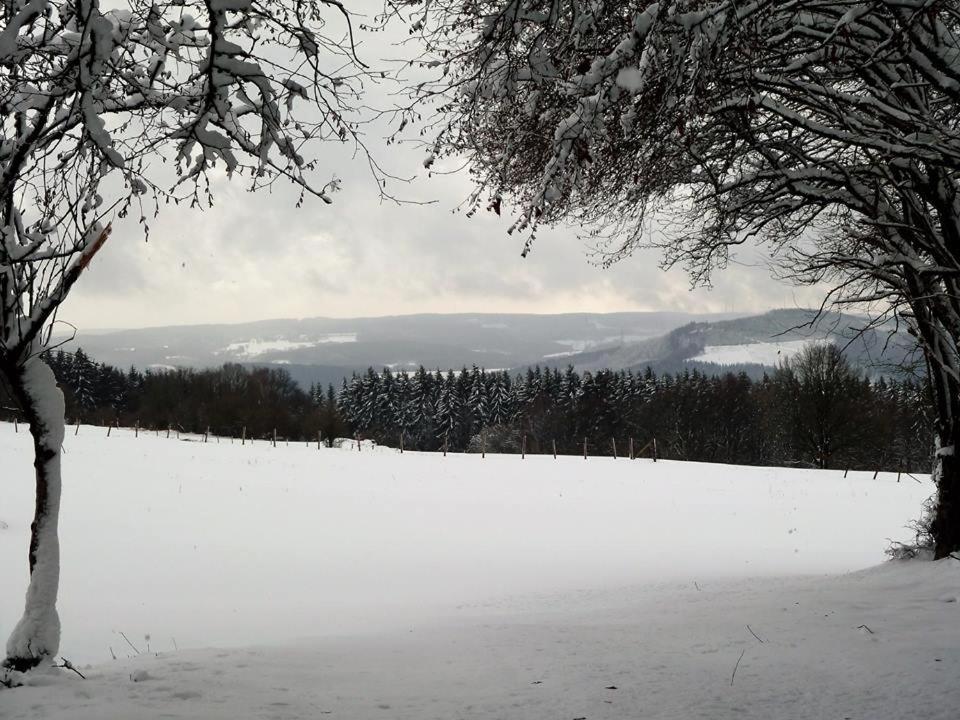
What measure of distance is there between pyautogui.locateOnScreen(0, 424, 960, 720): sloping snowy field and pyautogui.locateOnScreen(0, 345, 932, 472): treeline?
1807 cm

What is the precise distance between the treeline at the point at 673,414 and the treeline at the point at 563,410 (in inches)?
5.7

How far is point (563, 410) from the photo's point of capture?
7681 centimetres

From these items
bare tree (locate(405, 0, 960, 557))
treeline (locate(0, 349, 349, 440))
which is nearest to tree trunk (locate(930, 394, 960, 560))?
bare tree (locate(405, 0, 960, 557))

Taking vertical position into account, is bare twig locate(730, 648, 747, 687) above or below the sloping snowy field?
above

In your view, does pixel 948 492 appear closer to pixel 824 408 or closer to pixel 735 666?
pixel 735 666

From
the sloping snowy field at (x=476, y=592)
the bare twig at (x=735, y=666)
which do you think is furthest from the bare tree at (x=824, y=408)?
the bare twig at (x=735, y=666)

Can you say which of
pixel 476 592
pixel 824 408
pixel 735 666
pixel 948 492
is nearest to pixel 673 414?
pixel 824 408

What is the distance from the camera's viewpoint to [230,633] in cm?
812

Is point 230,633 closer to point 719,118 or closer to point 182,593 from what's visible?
point 182,593

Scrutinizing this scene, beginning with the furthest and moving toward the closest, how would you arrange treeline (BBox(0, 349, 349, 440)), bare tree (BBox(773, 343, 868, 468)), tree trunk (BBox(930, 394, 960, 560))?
treeline (BBox(0, 349, 349, 440)), bare tree (BBox(773, 343, 868, 468)), tree trunk (BBox(930, 394, 960, 560))

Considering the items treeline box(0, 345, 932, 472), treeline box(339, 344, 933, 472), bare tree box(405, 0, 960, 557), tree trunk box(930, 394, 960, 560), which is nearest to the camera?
bare tree box(405, 0, 960, 557)

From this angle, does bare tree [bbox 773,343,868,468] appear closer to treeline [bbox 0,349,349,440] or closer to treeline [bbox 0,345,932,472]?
treeline [bbox 0,345,932,472]

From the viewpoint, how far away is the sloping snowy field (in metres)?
3.76

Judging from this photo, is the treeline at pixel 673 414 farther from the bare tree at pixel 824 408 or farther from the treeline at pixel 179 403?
the treeline at pixel 179 403
